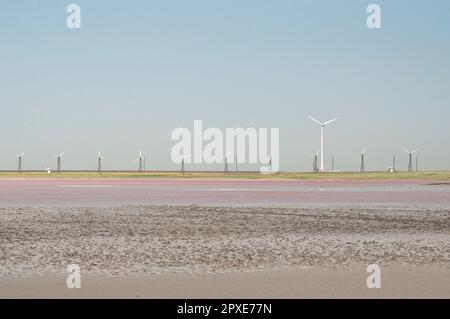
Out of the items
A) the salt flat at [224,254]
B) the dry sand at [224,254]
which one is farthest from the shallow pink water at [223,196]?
the dry sand at [224,254]

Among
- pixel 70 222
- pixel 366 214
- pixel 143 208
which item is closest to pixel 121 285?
pixel 70 222

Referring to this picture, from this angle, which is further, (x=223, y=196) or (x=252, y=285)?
(x=223, y=196)

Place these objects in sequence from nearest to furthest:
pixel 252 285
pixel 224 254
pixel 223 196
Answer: pixel 252 285
pixel 224 254
pixel 223 196

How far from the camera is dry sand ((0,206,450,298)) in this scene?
10.9 metres

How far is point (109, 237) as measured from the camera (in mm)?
18891

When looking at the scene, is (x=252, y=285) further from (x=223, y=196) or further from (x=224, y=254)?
(x=223, y=196)

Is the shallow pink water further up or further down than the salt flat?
further down

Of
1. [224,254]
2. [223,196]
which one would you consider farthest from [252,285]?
[223,196]

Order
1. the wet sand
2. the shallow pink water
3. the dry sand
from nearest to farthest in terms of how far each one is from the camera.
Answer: the wet sand, the dry sand, the shallow pink water

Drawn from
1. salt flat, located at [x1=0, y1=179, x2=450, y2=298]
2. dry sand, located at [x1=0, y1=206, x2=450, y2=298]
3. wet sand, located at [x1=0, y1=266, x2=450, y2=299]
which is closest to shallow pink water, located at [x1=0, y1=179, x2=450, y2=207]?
salt flat, located at [x1=0, y1=179, x2=450, y2=298]

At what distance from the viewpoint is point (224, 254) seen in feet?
50.1

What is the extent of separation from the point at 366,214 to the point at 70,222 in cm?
1290

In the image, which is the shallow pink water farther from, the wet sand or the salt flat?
the wet sand

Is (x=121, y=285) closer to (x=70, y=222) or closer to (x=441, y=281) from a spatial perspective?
(x=441, y=281)
